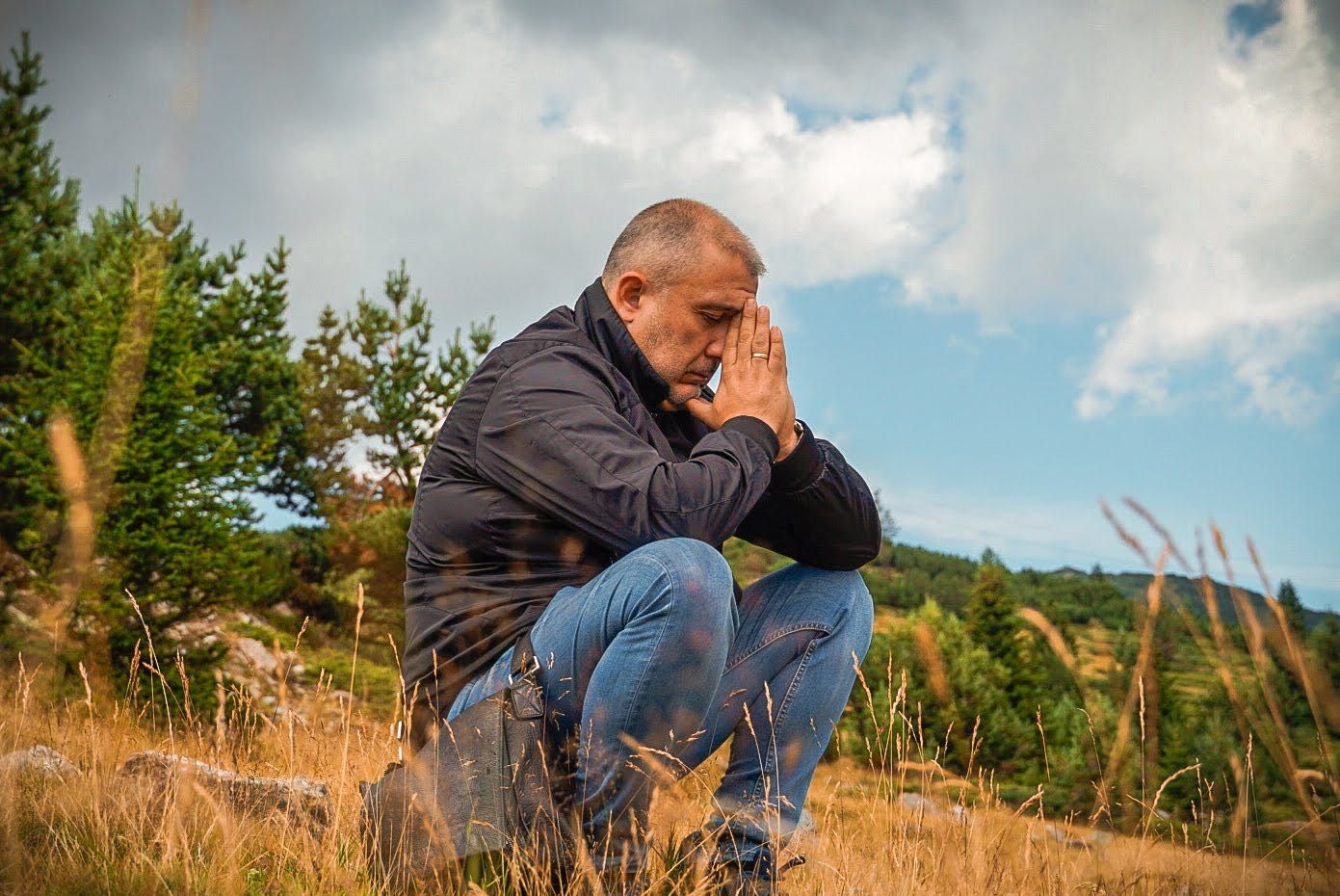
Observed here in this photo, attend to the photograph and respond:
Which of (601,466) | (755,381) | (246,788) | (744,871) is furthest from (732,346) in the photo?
(246,788)

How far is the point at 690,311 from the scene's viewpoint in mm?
2945

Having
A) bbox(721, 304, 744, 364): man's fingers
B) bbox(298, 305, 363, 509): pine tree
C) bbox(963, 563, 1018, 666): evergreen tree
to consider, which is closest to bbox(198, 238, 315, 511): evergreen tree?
bbox(298, 305, 363, 509): pine tree

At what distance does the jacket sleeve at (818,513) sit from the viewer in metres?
2.83

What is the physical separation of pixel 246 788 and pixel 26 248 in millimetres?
16726

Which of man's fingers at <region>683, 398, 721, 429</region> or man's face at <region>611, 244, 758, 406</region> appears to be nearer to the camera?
man's fingers at <region>683, 398, 721, 429</region>

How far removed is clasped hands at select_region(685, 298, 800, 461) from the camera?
2.70 metres

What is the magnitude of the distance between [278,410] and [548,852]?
22.9 meters

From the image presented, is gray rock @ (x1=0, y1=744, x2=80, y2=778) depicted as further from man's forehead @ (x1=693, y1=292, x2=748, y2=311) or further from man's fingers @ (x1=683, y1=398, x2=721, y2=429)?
man's forehead @ (x1=693, y1=292, x2=748, y2=311)

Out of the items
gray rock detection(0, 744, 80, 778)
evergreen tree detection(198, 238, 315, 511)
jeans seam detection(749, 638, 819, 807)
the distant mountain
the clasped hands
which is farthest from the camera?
evergreen tree detection(198, 238, 315, 511)

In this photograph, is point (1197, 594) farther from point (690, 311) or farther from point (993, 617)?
point (993, 617)

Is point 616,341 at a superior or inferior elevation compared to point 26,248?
inferior

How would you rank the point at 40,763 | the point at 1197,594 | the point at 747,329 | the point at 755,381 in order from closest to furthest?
1. the point at 1197,594
2. the point at 755,381
3. the point at 747,329
4. the point at 40,763

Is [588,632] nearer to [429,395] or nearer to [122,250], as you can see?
[122,250]

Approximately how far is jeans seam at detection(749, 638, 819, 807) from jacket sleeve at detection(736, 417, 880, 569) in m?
0.30
